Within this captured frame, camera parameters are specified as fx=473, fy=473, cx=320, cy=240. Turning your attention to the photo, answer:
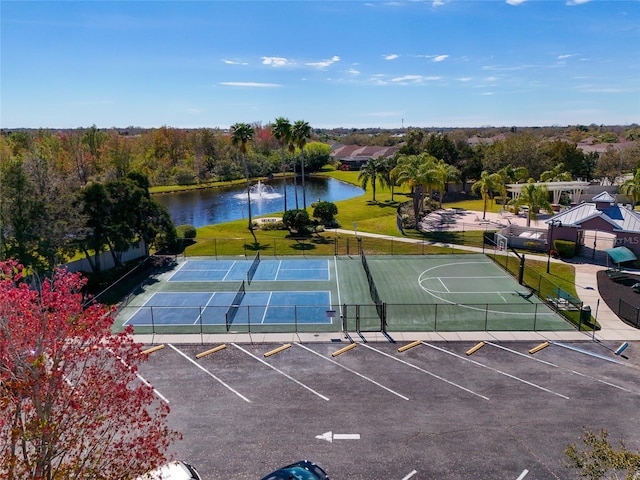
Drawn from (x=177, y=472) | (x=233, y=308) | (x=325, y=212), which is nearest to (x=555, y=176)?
(x=325, y=212)

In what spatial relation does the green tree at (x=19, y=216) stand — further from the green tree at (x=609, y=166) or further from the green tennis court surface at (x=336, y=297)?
the green tree at (x=609, y=166)

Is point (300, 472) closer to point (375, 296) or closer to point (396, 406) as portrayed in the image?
point (396, 406)

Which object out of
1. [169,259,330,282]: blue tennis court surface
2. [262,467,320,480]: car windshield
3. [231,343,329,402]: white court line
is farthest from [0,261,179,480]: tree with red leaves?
[169,259,330,282]: blue tennis court surface

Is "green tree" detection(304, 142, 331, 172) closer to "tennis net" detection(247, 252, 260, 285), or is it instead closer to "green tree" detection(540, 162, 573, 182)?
"green tree" detection(540, 162, 573, 182)

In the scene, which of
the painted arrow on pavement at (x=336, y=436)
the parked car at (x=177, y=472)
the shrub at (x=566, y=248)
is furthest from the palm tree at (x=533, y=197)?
the parked car at (x=177, y=472)

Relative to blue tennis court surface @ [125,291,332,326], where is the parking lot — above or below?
below

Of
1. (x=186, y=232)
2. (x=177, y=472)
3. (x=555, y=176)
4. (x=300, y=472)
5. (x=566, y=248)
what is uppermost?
(x=555, y=176)
